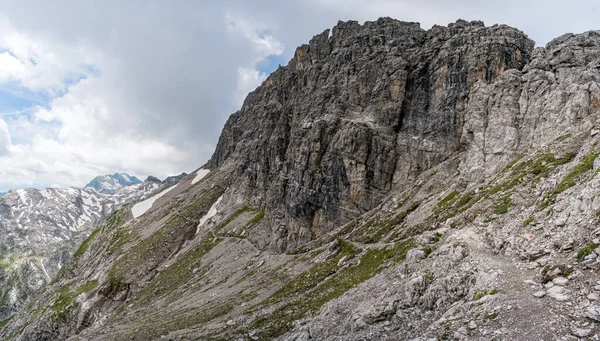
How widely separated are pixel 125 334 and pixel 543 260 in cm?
6293

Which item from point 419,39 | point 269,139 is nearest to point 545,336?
point 419,39

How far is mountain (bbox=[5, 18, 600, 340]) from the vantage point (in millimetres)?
24047

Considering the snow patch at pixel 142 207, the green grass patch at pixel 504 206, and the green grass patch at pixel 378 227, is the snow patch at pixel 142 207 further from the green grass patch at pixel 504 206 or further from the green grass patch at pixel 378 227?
the green grass patch at pixel 504 206

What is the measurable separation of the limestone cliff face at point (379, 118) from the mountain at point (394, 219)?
44cm

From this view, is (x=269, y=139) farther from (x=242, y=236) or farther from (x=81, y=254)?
(x=81, y=254)

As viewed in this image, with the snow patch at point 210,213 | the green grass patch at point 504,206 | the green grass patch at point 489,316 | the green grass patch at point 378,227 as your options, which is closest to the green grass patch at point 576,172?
the green grass patch at point 504,206

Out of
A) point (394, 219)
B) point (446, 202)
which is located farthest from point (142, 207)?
point (446, 202)

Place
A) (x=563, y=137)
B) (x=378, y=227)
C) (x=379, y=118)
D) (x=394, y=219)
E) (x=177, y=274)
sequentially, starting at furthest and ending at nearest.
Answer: (x=177, y=274), (x=379, y=118), (x=378, y=227), (x=394, y=219), (x=563, y=137)

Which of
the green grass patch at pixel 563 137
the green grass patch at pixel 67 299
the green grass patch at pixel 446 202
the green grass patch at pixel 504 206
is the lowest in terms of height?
the green grass patch at pixel 504 206

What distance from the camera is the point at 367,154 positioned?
281 feet

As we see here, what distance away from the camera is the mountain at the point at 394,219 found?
2405 centimetres

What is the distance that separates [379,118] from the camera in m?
90.2

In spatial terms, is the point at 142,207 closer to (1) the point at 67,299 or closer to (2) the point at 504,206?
(1) the point at 67,299

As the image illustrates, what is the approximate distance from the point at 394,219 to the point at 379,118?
36529 mm
